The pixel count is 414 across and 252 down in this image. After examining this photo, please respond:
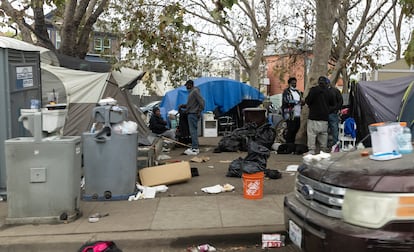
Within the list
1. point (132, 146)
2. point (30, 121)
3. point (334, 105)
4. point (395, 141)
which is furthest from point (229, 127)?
point (395, 141)

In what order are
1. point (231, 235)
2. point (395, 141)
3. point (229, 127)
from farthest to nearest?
point (229, 127) < point (231, 235) < point (395, 141)

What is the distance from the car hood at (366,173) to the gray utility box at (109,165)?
10.9ft

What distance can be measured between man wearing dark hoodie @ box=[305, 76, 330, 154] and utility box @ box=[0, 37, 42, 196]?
235 inches

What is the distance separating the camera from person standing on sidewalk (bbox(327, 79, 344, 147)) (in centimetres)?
991

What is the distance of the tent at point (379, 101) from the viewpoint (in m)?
9.90

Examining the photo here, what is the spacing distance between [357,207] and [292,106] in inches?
346

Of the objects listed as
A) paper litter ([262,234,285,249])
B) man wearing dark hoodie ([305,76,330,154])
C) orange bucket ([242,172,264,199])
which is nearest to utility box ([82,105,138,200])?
orange bucket ([242,172,264,199])

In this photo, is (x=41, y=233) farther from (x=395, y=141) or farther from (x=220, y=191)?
(x=395, y=141)

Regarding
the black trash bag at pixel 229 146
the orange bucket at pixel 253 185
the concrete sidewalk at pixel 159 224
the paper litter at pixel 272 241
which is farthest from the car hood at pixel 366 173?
the black trash bag at pixel 229 146

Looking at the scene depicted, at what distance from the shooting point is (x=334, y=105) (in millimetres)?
9922

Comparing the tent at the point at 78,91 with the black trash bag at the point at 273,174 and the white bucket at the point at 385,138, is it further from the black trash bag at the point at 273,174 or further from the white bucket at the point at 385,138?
the white bucket at the point at 385,138

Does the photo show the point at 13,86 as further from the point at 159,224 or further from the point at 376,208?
the point at 376,208

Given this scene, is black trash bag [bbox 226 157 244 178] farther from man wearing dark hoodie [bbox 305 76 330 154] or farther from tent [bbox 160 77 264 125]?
tent [bbox 160 77 264 125]

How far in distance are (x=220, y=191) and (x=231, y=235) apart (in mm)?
2019
